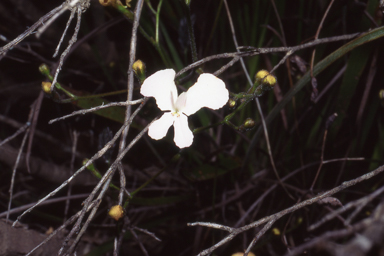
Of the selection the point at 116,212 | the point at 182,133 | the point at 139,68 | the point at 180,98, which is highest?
the point at 139,68

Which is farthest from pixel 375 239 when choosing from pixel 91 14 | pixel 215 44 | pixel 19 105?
pixel 19 105

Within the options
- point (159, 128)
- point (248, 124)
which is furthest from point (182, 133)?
point (248, 124)

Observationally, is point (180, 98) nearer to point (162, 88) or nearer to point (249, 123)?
point (162, 88)

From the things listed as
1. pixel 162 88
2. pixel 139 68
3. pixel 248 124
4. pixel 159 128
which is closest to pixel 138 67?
pixel 139 68

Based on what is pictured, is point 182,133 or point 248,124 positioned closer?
point 182,133

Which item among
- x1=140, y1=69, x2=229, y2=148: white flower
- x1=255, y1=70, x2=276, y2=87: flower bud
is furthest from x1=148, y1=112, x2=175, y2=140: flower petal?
x1=255, y1=70, x2=276, y2=87: flower bud

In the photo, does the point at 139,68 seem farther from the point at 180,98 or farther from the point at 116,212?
the point at 116,212

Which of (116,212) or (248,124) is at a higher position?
(248,124)
